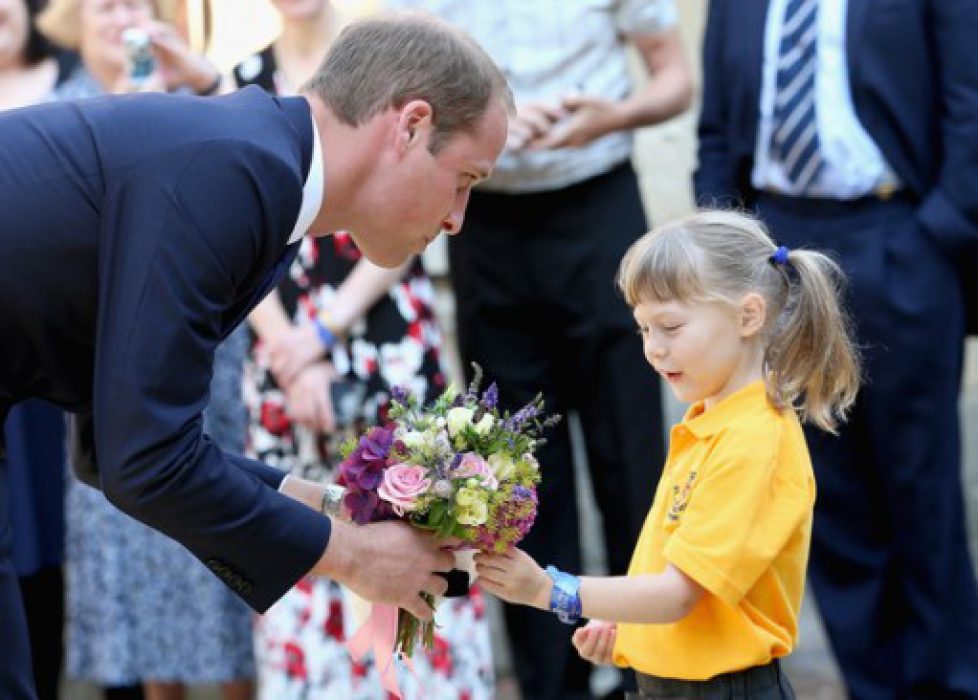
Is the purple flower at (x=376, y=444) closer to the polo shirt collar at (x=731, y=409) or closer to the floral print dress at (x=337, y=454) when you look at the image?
the polo shirt collar at (x=731, y=409)

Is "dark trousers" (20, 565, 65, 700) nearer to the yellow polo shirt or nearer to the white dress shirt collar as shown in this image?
the yellow polo shirt

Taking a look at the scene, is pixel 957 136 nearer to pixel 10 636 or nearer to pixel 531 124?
pixel 531 124

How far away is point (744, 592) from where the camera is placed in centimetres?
377

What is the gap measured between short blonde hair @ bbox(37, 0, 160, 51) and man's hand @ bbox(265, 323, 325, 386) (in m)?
1.28

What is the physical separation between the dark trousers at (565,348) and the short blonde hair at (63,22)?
1.40m

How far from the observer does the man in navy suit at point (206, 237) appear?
10.9 feet

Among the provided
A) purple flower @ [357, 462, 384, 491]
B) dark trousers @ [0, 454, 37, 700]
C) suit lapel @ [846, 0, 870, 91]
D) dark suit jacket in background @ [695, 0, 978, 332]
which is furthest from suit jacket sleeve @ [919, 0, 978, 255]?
dark trousers @ [0, 454, 37, 700]

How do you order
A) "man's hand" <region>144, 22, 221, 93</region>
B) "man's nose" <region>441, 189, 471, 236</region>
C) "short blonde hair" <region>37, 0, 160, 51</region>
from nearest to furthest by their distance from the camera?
"man's nose" <region>441, 189, 471, 236</region> → "man's hand" <region>144, 22, 221, 93</region> → "short blonde hair" <region>37, 0, 160, 51</region>

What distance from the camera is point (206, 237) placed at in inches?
131

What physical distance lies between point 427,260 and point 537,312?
5.46ft

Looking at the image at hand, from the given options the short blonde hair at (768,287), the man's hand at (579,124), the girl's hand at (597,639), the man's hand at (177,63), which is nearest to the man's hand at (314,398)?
the man's hand at (579,124)

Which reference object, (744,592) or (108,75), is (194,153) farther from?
(108,75)

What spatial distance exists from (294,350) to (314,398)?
150mm

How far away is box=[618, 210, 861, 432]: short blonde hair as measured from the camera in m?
3.89
